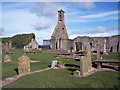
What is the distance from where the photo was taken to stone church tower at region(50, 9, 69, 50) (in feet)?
133

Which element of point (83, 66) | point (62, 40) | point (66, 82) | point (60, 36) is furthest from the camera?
point (60, 36)

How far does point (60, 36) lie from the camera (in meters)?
40.5

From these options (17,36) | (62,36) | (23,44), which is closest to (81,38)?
(62,36)

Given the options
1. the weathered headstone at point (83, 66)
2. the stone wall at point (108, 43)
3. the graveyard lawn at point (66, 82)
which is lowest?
the graveyard lawn at point (66, 82)

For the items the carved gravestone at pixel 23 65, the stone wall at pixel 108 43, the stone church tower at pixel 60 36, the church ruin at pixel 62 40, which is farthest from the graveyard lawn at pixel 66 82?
the stone church tower at pixel 60 36

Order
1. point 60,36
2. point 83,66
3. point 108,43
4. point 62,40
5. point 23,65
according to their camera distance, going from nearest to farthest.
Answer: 1. point 83,66
2. point 23,65
3. point 108,43
4. point 62,40
5. point 60,36

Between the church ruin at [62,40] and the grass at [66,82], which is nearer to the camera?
the grass at [66,82]

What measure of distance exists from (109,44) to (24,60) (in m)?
26.0

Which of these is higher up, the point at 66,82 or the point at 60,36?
the point at 60,36

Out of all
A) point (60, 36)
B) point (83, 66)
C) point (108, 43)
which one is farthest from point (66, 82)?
point (60, 36)

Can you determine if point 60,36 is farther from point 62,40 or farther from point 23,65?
point 23,65

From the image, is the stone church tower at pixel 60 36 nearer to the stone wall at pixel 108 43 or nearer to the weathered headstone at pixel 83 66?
the stone wall at pixel 108 43

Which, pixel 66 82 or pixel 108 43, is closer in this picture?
pixel 66 82

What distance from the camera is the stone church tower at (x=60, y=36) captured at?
40.4 meters
